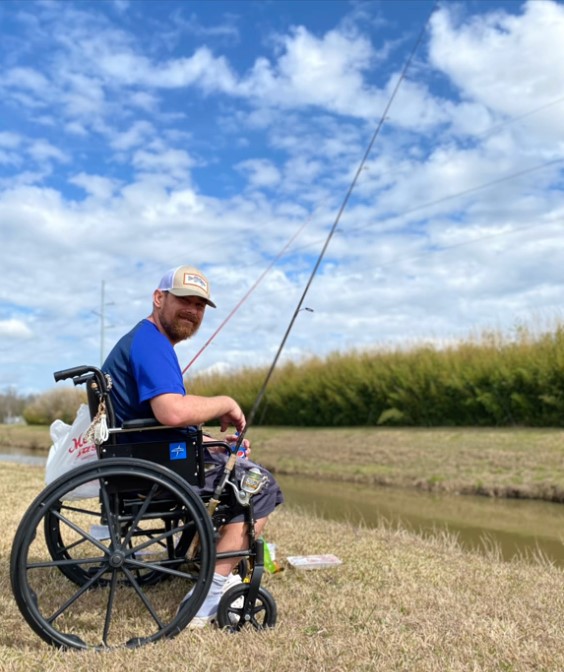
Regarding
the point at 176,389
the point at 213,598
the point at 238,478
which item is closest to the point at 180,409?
the point at 176,389

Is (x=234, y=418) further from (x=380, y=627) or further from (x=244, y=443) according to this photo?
(x=380, y=627)

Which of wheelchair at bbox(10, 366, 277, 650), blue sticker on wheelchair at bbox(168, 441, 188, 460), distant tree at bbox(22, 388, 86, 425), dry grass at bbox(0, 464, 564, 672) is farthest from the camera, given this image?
distant tree at bbox(22, 388, 86, 425)

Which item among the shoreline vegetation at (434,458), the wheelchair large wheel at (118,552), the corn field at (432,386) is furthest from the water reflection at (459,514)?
the corn field at (432,386)

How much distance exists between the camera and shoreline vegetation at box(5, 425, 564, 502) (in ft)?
32.5

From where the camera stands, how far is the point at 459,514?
26.9ft

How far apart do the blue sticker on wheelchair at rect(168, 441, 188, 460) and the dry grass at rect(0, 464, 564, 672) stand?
0.69 metres

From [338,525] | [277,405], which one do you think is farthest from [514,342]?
[338,525]

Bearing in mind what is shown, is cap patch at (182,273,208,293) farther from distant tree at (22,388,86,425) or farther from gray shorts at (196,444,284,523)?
distant tree at (22,388,86,425)

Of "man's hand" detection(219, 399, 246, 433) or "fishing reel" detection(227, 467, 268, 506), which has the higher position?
"man's hand" detection(219, 399, 246, 433)

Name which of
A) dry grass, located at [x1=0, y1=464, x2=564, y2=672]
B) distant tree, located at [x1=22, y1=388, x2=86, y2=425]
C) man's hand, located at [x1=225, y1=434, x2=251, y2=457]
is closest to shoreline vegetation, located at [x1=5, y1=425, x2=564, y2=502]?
dry grass, located at [x1=0, y1=464, x2=564, y2=672]

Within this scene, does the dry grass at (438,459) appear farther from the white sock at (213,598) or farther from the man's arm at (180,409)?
the man's arm at (180,409)

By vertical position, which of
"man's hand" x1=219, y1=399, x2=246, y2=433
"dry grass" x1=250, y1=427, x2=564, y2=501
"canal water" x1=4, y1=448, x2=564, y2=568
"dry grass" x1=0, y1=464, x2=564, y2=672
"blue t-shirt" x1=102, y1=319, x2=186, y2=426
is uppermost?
"blue t-shirt" x1=102, y1=319, x2=186, y2=426

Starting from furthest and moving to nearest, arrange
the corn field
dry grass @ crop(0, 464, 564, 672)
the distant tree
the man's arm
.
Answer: the distant tree, the corn field, the man's arm, dry grass @ crop(0, 464, 564, 672)

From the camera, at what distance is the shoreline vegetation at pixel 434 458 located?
9914 millimetres
